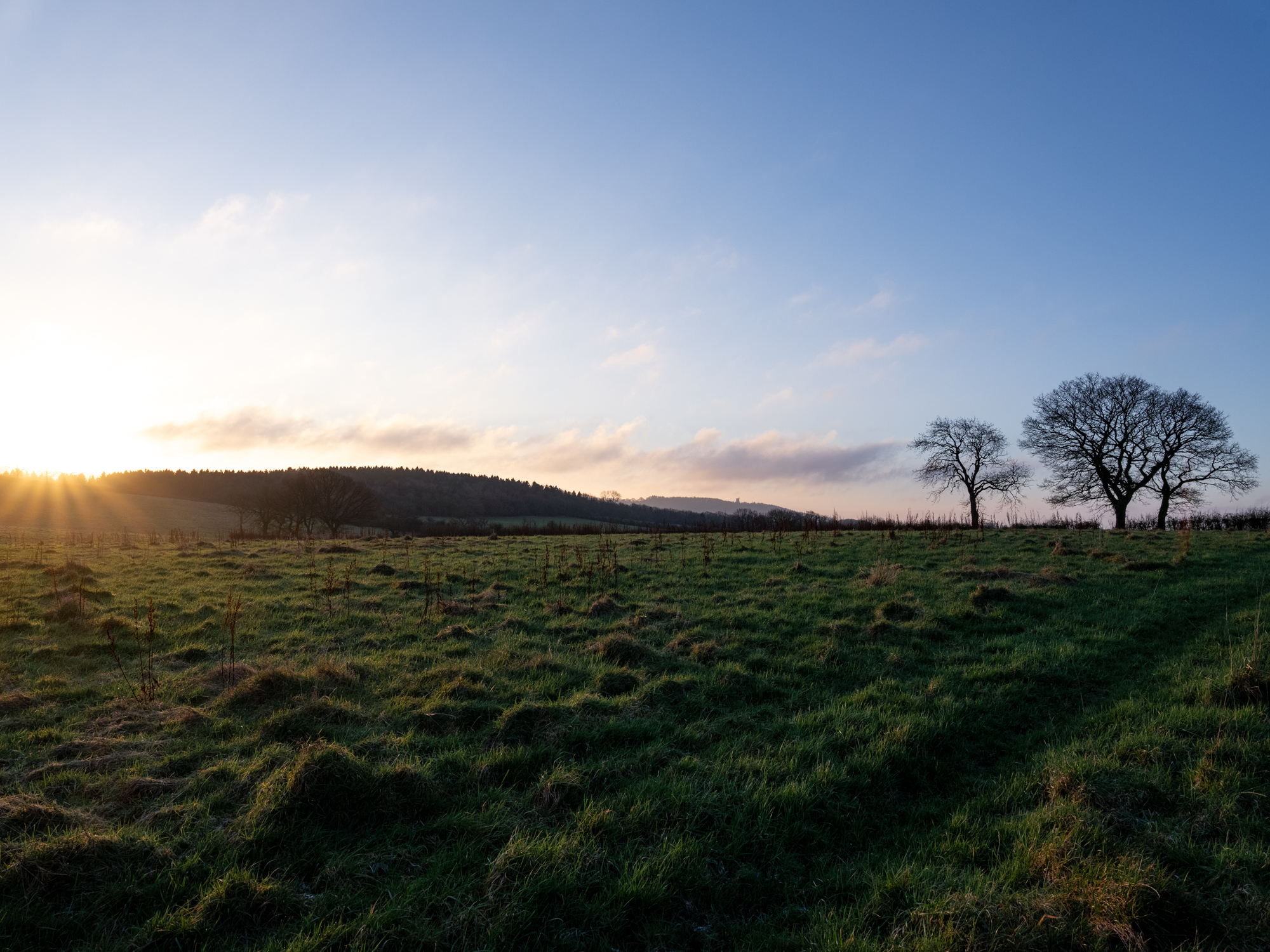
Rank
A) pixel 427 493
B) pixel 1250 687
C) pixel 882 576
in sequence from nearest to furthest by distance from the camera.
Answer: pixel 1250 687
pixel 882 576
pixel 427 493

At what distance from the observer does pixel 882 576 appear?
15.7 m

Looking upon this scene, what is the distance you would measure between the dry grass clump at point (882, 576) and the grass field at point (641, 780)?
8.92 ft

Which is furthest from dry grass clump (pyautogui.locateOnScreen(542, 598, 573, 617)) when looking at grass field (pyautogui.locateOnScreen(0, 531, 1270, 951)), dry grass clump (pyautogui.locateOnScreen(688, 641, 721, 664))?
dry grass clump (pyautogui.locateOnScreen(688, 641, 721, 664))

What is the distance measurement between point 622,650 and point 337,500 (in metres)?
53.5

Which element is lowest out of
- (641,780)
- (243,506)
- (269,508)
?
(641,780)

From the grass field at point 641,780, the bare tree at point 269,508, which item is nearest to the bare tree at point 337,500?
the bare tree at point 269,508

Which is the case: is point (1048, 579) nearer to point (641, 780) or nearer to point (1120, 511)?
point (641, 780)

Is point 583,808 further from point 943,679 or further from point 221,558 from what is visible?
Answer: point 221,558

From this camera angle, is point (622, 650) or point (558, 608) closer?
point (622, 650)

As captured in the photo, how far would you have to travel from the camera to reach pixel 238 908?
155 inches

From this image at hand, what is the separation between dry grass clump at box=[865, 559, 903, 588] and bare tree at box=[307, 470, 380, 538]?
49289 millimetres

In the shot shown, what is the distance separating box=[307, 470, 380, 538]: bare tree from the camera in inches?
2154

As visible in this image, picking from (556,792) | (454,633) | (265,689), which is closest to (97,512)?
(454,633)

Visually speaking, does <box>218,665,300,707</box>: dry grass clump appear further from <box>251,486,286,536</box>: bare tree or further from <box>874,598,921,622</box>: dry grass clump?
<box>251,486,286,536</box>: bare tree
